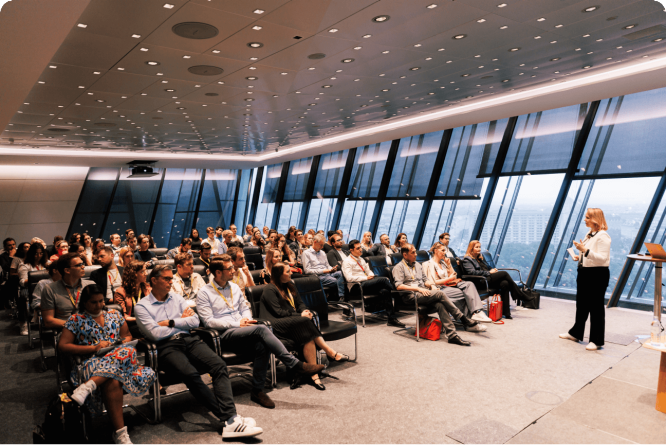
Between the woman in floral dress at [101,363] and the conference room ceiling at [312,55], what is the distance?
3.11 metres

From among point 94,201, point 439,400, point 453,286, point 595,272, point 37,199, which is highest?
point 595,272

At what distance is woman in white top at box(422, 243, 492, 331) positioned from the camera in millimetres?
6293

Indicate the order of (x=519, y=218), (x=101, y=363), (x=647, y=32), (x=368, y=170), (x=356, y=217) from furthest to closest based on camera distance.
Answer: (x=356, y=217) → (x=368, y=170) → (x=519, y=218) → (x=647, y=32) → (x=101, y=363)

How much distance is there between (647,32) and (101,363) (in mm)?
7461

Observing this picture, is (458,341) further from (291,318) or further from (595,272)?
(291,318)

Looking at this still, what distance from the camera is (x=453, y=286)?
6.54 metres

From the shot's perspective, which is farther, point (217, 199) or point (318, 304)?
point (217, 199)

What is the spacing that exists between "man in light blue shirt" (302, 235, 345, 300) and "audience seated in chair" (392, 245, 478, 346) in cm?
117

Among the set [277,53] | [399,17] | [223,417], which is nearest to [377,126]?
[277,53]

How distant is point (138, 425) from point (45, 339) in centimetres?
199

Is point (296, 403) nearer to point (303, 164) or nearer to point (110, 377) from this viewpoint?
point (110, 377)

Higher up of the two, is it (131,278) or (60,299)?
(131,278)

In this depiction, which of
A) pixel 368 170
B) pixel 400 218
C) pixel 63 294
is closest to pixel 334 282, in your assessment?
pixel 63 294

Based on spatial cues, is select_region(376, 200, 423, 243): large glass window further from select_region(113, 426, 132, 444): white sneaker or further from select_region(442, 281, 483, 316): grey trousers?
select_region(113, 426, 132, 444): white sneaker
